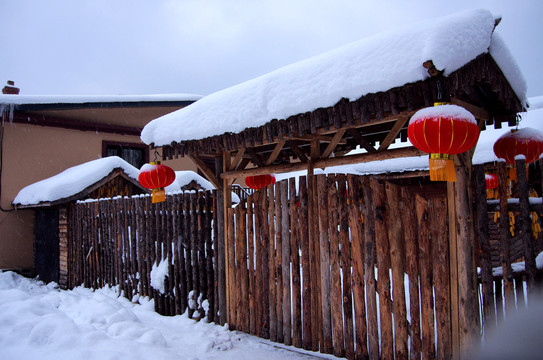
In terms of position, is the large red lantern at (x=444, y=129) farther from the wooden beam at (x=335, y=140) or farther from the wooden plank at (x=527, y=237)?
the wooden beam at (x=335, y=140)

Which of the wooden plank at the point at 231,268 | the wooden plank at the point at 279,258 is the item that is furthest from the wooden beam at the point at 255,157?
the wooden plank at the point at 279,258

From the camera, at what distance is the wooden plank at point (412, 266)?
3.96 metres

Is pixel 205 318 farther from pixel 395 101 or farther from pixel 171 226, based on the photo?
pixel 395 101

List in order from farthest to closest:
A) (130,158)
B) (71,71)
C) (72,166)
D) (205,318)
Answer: (71,71) → (130,158) → (72,166) → (205,318)

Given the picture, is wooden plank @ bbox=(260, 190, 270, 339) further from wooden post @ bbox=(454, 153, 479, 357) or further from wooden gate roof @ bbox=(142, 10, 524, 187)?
wooden post @ bbox=(454, 153, 479, 357)

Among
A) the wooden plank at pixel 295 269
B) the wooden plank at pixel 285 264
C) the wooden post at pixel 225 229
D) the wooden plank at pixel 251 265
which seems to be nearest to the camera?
the wooden plank at pixel 295 269

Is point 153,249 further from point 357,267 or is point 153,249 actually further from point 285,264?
point 357,267

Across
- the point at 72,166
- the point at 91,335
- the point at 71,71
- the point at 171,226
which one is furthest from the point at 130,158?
the point at 71,71

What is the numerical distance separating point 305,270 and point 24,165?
1129 cm

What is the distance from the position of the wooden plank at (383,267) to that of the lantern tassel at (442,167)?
0.81m

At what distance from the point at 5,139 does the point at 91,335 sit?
416 inches

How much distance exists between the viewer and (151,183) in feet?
21.9

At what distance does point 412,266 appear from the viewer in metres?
4.00

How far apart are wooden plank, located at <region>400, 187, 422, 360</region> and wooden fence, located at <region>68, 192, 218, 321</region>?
3.37 metres
